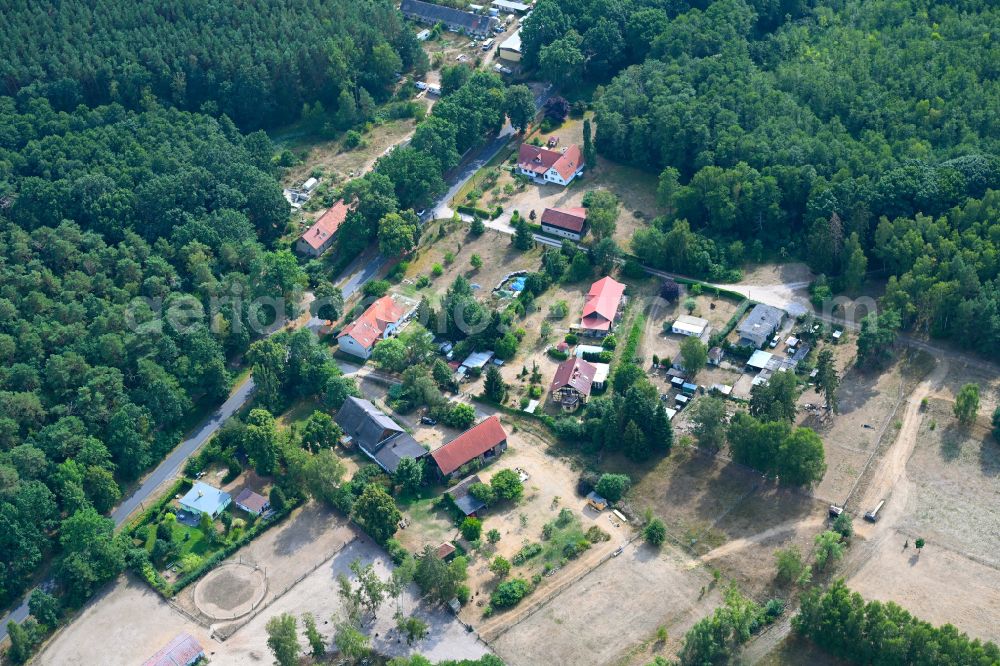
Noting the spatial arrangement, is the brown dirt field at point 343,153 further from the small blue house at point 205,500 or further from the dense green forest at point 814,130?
the small blue house at point 205,500

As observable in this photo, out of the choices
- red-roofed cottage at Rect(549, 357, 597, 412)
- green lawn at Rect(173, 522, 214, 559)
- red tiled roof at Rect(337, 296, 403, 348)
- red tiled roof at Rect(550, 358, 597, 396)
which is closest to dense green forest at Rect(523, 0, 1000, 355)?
red tiled roof at Rect(550, 358, 597, 396)

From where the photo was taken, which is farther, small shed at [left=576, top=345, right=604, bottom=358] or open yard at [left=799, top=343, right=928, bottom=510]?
small shed at [left=576, top=345, right=604, bottom=358]

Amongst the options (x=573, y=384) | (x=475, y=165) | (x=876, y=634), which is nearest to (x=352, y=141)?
(x=475, y=165)

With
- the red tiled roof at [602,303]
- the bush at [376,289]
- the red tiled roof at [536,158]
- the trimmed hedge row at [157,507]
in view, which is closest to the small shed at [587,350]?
the red tiled roof at [602,303]

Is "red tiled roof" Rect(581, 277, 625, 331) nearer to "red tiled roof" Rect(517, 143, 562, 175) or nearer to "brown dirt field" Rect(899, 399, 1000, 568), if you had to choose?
"red tiled roof" Rect(517, 143, 562, 175)

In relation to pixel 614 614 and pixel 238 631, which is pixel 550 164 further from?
pixel 238 631
